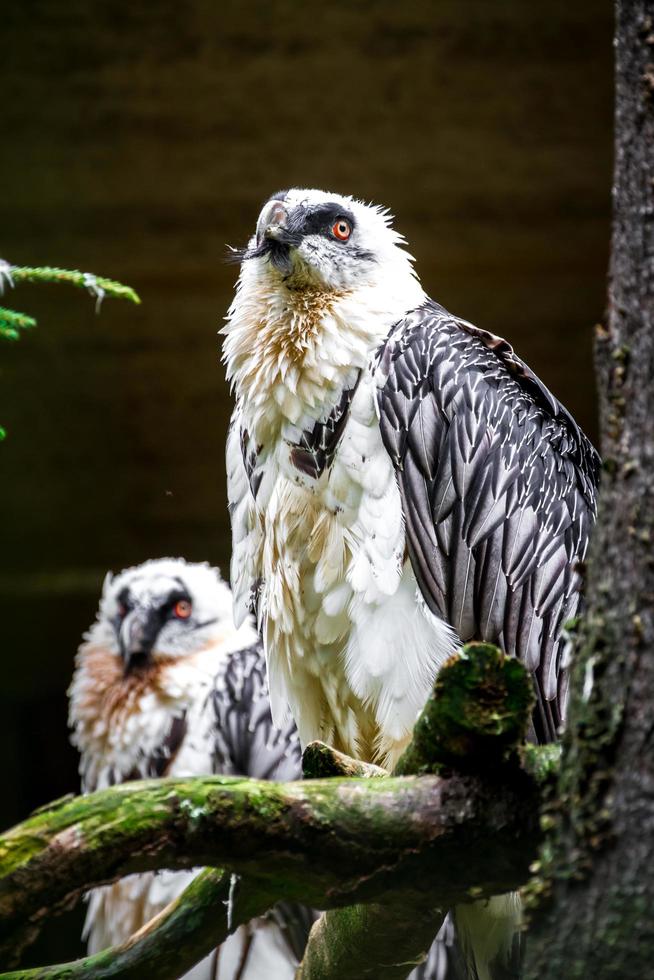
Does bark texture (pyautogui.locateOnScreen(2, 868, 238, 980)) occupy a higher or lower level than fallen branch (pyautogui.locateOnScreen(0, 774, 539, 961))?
lower

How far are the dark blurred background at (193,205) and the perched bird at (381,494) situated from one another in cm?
301

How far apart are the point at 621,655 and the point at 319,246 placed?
194 centimetres

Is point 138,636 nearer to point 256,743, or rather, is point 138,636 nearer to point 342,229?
point 256,743

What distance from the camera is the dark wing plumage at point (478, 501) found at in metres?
3.00

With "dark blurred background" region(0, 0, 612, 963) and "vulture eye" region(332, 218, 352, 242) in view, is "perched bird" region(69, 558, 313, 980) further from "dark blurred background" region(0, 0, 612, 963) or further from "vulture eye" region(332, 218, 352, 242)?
"dark blurred background" region(0, 0, 612, 963)

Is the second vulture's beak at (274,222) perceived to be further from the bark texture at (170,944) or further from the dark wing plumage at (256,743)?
the dark wing plumage at (256,743)

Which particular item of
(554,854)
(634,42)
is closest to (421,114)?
(634,42)

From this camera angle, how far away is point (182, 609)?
509 centimetres

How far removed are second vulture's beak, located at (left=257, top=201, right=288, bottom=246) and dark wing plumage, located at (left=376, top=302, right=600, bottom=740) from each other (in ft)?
1.30

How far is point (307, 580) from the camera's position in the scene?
3.08 metres

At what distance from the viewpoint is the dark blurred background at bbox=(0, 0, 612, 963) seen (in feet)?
19.6

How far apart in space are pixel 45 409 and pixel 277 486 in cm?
459

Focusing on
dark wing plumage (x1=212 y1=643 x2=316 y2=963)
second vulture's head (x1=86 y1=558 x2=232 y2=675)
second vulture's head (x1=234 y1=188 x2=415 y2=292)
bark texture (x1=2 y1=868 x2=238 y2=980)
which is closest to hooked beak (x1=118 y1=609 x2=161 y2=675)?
second vulture's head (x1=86 y1=558 x2=232 y2=675)

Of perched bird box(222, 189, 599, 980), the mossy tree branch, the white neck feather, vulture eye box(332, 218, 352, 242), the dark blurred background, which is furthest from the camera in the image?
the dark blurred background
